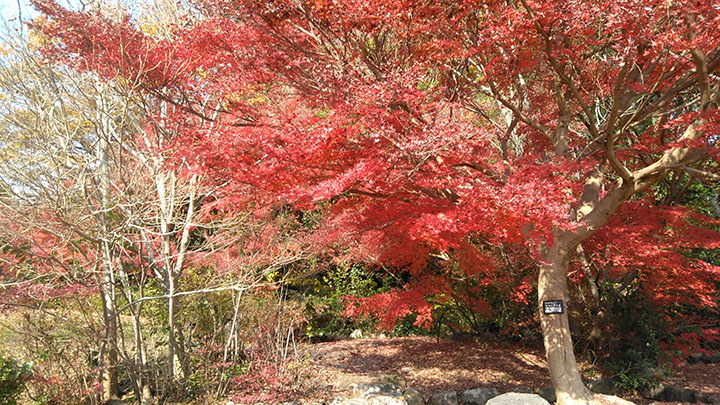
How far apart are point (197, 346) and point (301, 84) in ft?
12.3

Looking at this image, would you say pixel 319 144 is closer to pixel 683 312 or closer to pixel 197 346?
pixel 197 346

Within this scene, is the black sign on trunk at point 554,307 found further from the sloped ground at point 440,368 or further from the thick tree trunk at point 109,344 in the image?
the thick tree trunk at point 109,344

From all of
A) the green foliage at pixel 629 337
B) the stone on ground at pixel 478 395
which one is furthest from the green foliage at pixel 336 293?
the green foliage at pixel 629 337

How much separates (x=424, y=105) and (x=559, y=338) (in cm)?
323

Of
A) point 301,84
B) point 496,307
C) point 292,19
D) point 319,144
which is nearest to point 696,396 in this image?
point 496,307

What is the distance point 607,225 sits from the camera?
6027 mm

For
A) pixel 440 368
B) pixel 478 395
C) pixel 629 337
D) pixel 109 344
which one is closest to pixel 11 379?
pixel 109 344

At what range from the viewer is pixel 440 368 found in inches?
279

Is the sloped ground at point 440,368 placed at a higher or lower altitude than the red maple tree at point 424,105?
lower

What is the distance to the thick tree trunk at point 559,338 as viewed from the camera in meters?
5.25

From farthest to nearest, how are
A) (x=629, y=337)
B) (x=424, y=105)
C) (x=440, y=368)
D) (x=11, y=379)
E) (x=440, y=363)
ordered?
1. (x=440, y=363)
2. (x=440, y=368)
3. (x=629, y=337)
4. (x=424, y=105)
5. (x=11, y=379)

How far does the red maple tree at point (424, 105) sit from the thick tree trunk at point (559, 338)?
2 centimetres

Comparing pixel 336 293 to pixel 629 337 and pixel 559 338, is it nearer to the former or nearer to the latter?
pixel 559 338

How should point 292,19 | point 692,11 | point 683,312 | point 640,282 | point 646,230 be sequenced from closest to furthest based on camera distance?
point 692,11 → point 292,19 → point 646,230 → point 640,282 → point 683,312
